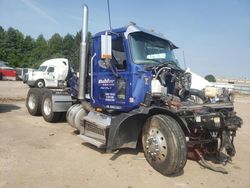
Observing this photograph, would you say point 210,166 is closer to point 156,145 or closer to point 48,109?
point 156,145

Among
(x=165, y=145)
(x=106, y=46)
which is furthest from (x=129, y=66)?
(x=165, y=145)

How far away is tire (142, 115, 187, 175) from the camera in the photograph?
4695 mm

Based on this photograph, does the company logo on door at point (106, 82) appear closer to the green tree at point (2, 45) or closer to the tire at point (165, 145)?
the tire at point (165, 145)

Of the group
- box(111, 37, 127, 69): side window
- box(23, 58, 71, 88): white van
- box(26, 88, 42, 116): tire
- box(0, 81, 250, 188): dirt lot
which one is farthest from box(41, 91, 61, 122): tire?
box(23, 58, 71, 88): white van

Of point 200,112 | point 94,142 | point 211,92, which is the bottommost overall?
point 94,142

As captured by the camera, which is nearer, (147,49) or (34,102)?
(147,49)

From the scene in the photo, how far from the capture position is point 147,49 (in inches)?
241

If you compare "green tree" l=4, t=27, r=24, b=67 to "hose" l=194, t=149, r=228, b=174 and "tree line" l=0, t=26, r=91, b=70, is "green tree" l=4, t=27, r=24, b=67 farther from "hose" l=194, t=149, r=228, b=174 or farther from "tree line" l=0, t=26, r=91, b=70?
"hose" l=194, t=149, r=228, b=174

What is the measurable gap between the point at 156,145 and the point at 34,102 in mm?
6464

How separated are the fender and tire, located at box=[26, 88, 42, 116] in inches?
204

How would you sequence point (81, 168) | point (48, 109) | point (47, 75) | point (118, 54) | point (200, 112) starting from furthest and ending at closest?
point (47, 75)
point (48, 109)
point (118, 54)
point (81, 168)
point (200, 112)

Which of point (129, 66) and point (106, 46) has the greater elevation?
point (106, 46)

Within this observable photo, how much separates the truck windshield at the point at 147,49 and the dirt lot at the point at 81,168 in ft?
6.75

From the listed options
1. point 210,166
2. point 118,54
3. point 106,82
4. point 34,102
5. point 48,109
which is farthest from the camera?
point 34,102
